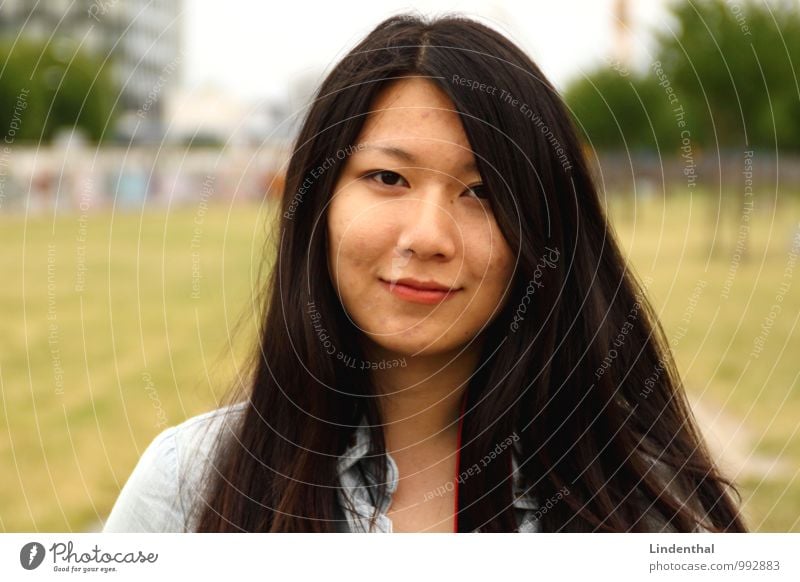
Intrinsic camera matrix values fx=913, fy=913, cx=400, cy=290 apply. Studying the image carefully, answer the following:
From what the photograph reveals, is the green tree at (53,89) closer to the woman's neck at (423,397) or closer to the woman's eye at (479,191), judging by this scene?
the woman's neck at (423,397)

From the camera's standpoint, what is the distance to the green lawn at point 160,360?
3.49 m

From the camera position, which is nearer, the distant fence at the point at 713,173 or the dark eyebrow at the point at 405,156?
the dark eyebrow at the point at 405,156

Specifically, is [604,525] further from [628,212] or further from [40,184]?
[628,212]

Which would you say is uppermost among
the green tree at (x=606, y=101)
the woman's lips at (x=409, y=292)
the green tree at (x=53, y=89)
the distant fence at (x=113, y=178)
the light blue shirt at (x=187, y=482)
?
the green tree at (x=53, y=89)

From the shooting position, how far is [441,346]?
1343 mm

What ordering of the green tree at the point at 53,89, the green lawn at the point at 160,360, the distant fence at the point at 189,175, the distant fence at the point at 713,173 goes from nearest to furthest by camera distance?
the green lawn at the point at 160,360, the distant fence at the point at 189,175, the distant fence at the point at 713,173, the green tree at the point at 53,89

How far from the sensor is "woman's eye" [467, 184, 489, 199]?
1291 millimetres

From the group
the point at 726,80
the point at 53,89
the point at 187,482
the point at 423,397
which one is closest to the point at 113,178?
the point at 53,89

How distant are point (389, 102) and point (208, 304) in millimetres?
7656

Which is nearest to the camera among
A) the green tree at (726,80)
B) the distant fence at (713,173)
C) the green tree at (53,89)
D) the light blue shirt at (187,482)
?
the light blue shirt at (187,482)

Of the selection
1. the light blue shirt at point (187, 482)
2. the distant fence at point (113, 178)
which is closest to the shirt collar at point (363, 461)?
the light blue shirt at point (187, 482)

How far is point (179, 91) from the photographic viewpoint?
211cm

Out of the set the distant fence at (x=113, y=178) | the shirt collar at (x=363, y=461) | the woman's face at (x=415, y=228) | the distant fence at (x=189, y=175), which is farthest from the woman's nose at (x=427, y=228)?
the distant fence at (x=113, y=178)

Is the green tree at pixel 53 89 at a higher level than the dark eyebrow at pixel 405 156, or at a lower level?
higher
